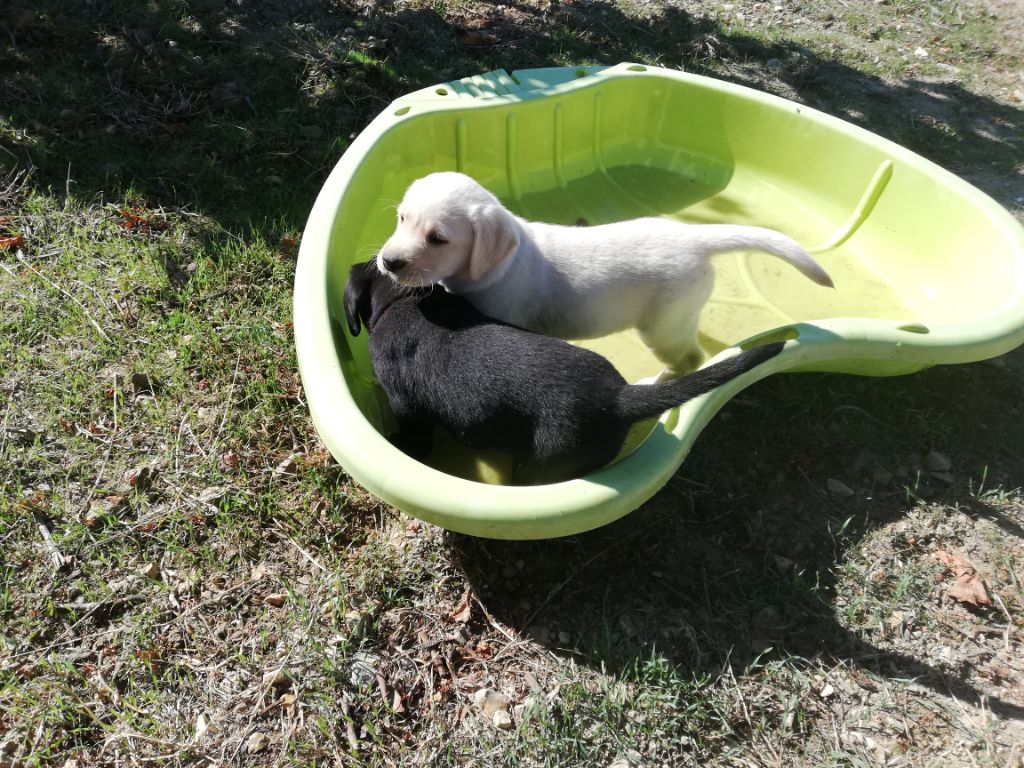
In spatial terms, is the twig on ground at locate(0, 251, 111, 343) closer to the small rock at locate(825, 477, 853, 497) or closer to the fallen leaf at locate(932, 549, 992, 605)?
the small rock at locate(825, 477, 853, 497)

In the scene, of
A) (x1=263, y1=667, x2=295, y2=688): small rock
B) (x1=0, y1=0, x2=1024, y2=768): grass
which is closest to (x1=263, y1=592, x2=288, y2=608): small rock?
(x1=0, y1=0, x2=1024, y2=768): grass

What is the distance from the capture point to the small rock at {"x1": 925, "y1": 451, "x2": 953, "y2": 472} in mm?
2859

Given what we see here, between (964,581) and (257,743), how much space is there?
8.15 feet

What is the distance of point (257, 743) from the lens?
79.9 inches

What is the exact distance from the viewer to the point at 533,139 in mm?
4051

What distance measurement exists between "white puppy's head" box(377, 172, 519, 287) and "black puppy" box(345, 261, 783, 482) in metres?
0.11

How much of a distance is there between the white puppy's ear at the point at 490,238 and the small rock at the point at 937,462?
198 centimetres

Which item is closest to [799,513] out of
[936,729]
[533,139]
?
[936,729]

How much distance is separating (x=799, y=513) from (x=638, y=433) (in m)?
0.70

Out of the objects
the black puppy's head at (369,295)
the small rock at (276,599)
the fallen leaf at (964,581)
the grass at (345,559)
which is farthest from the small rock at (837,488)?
the small rock at (276,599)

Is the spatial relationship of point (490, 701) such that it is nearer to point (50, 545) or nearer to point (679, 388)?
point (679, 388)

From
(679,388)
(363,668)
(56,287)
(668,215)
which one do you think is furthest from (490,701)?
(668,215)

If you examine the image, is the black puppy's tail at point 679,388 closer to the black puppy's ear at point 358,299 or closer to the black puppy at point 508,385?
the black puppy at point 508,385

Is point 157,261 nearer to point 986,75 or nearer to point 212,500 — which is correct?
point 212,500
